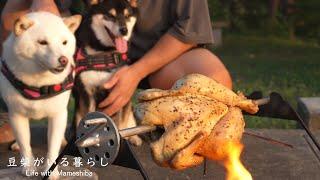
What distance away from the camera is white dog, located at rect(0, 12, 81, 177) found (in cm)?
238

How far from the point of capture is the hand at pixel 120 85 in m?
2.98

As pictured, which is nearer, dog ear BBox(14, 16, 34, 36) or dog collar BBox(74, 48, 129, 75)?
dog ear BBox(14, 16, 34, 36)

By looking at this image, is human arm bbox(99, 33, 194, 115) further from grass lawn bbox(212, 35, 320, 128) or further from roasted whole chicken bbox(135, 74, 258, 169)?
grass lawn bbox(212, 35, 320, 128)

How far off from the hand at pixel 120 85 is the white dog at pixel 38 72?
1.29 ft

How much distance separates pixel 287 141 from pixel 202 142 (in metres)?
1.63

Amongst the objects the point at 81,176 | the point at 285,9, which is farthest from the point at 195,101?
the point at 285,9

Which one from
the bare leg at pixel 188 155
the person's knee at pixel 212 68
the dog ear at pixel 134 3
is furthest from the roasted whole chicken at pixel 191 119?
the dog ear at pixel 134 3

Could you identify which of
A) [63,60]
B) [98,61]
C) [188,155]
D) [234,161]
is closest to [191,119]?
[188,155]

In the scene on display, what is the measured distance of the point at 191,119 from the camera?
74.7 inches

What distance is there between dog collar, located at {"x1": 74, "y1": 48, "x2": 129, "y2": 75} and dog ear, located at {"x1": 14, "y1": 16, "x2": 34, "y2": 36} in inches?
27.2

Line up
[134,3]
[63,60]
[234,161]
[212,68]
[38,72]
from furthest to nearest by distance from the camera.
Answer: [134,3], [212,68], [38,72], [63,60], [234,161]

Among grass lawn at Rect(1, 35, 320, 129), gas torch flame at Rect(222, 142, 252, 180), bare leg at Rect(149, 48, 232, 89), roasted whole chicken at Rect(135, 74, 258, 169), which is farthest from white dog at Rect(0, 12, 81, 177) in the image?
grass lawn at Rect(1, 35, 320, 129)

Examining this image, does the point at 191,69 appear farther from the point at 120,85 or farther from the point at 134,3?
the point at 134,3

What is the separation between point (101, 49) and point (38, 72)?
74cm
